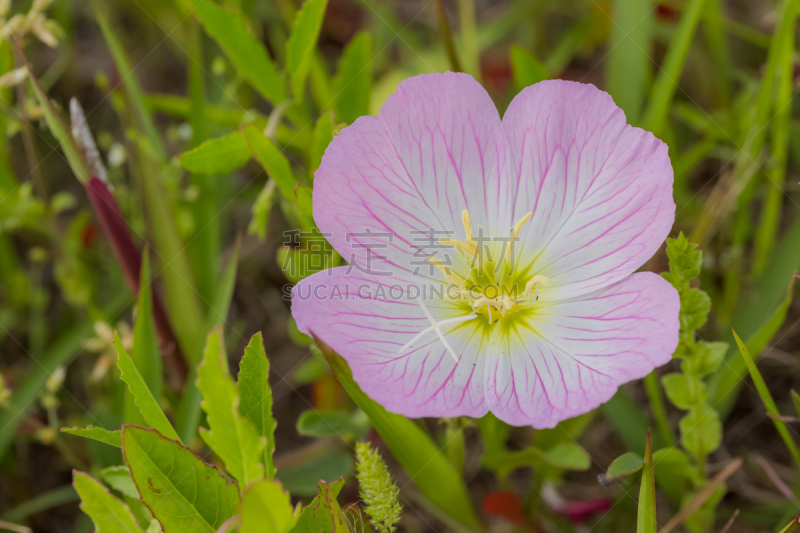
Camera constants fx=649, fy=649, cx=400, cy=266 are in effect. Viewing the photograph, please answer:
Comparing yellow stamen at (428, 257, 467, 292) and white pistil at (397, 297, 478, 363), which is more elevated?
yellow stamen at (428, 257, 467, 292)

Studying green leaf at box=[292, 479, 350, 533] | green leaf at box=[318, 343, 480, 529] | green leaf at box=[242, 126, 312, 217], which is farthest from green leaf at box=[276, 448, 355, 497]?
green leaf at box=[242, 126, 312, 217]

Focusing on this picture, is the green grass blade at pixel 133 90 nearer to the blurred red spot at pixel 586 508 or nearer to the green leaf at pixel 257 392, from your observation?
the green leaf at pixel 257 392

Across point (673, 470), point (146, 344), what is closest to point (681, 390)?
point (673, 470)

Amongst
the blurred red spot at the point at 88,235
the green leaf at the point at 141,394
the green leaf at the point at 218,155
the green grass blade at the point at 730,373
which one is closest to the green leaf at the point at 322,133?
the green leaf at the point at 218,155

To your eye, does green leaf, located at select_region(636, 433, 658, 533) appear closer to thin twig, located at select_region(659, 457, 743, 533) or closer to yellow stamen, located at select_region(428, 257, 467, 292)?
thin twig, located at select_region(659, 457, 743, 533)

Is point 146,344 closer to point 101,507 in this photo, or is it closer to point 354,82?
point 101,507

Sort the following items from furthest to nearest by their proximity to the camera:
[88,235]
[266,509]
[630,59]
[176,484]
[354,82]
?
[88,235], [630,59], [354,82], [176,484], [266,509]
